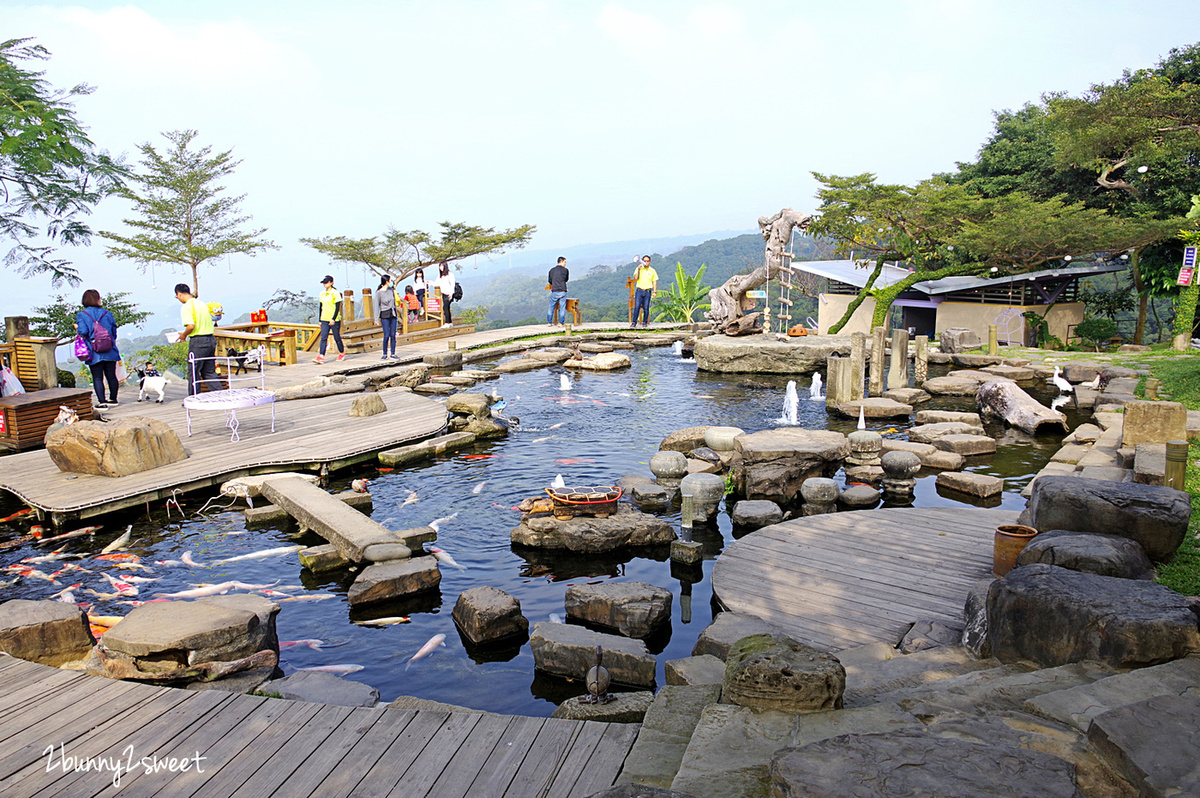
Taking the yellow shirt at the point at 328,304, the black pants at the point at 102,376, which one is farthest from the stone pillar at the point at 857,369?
the black pants at the point at 102,376

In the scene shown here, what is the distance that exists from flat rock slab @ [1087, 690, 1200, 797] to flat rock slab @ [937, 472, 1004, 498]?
697 centimetres

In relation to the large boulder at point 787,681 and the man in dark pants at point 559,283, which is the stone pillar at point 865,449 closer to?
the large boulder at point 787,681

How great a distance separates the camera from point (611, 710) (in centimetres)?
434

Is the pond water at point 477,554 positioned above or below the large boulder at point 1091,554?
below

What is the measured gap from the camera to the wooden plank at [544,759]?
10.5 ft

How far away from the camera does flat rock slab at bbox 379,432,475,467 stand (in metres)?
10.7

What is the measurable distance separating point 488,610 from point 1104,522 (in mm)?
4542

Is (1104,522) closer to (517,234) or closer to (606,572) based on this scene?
(606,572)

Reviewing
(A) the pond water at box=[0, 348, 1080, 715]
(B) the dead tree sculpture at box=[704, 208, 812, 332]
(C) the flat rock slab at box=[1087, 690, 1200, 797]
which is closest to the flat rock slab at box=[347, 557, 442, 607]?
(A) the pond water at box=[0, 348, 1080, 715]

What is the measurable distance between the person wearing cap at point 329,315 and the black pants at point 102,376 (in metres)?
4.92

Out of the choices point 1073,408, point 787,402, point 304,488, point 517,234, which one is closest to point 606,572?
point 304,488

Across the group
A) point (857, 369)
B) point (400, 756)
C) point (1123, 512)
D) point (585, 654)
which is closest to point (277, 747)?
point (400, 756)

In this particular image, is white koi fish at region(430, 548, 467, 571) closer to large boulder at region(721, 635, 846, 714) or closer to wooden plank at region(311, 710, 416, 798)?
wooden plank at region(311, 710, 416, 798)

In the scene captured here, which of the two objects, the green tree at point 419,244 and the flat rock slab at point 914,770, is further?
the green tree at point 419,244
